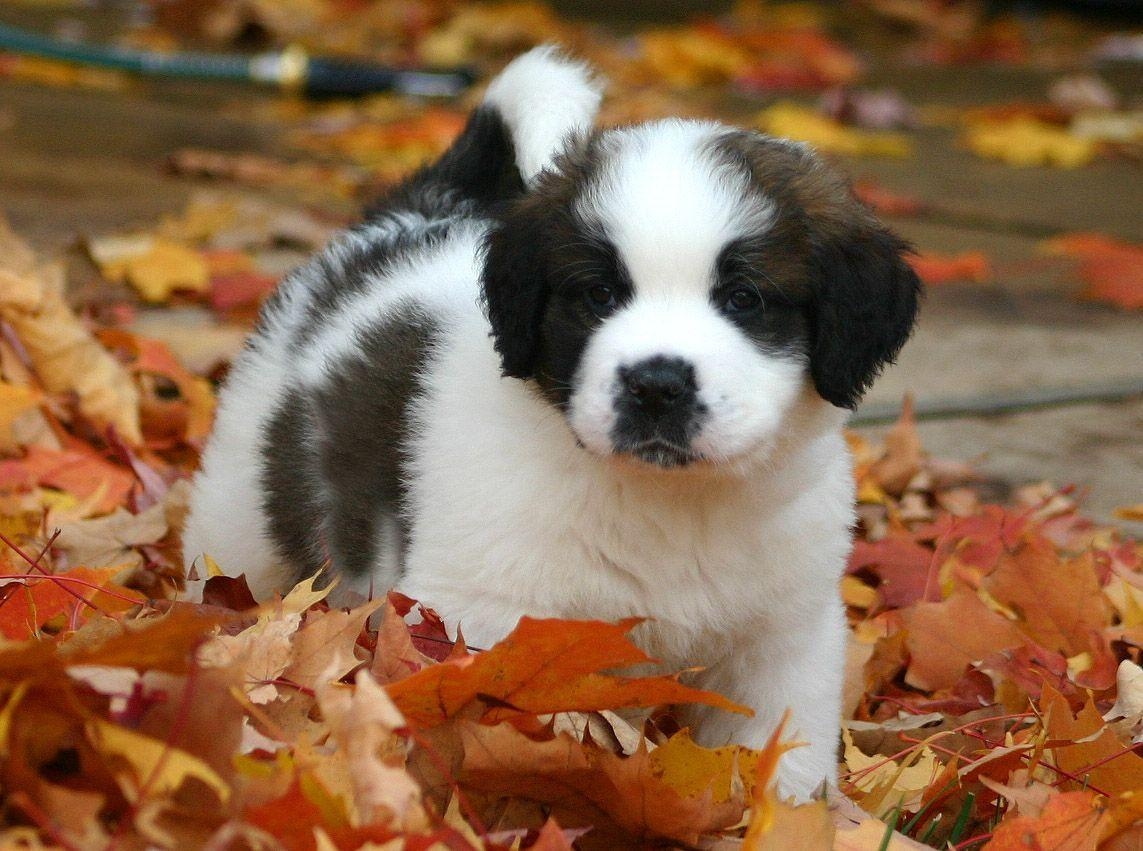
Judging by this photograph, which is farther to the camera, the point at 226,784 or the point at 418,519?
the point at 418,519

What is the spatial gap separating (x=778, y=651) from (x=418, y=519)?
642mm

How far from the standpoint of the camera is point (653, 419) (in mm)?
2268

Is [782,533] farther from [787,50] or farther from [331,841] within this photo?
[787,50]

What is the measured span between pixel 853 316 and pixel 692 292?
300 millimetres

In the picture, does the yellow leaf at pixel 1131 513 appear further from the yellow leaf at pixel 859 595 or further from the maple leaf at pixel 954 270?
the maple leaf at pixel 954 270

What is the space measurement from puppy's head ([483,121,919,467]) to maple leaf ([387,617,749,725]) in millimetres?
347

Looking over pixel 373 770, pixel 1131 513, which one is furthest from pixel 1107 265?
pixel 373 770

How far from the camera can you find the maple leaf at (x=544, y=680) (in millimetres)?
2023

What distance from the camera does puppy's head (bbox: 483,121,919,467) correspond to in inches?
90.0

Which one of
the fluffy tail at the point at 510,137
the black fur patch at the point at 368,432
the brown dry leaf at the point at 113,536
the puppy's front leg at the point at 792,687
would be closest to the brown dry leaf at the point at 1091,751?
the puppy's front leg at the point at 792,687

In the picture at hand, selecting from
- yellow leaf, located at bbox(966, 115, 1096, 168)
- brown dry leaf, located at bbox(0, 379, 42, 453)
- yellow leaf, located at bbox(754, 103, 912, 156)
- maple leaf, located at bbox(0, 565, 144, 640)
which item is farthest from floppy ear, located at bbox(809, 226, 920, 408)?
yellow leaf, located at bbox(966, 115, 1096, 168)

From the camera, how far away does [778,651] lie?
265 cm

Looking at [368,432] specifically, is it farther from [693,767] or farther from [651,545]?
[693,767]

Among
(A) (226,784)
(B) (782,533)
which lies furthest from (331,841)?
(B) (782,533)
